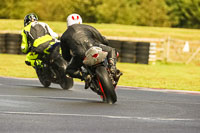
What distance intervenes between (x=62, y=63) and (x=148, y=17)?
3093 inches

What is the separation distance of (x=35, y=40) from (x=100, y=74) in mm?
4381

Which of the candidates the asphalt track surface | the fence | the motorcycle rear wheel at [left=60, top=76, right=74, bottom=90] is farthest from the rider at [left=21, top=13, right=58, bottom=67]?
the fence

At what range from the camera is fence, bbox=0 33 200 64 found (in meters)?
28.1

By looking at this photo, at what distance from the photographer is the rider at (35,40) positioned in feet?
46.5

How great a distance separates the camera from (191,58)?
33125mm

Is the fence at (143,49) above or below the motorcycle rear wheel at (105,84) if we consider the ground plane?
below

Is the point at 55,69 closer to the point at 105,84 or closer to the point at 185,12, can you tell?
the point at 105,84

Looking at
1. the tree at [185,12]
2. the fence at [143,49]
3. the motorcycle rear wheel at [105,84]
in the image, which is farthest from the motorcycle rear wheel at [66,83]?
the tree at [185,12]

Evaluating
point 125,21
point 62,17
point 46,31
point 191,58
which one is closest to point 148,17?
point 125,21

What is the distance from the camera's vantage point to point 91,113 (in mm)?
9234

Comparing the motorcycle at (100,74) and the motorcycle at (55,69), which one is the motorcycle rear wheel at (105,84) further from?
the motorcycle at (55,69)

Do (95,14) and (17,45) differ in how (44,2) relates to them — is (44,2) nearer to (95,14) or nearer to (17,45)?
(95,14)

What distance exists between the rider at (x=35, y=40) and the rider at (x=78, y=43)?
2.62m

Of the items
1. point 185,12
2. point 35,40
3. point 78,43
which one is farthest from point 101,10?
point 78,43
